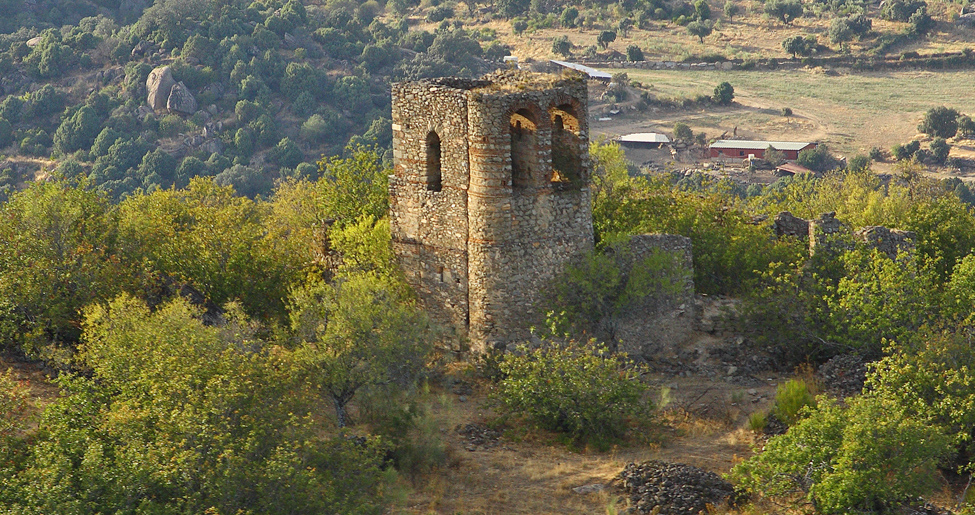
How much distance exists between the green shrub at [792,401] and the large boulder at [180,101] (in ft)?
182

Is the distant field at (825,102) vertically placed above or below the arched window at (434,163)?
below

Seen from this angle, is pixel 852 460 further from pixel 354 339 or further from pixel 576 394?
pixel 354 339

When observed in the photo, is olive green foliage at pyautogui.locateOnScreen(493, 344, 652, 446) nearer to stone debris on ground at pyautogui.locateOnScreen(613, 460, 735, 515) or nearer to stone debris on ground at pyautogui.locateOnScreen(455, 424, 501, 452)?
stone debris on ground at pyautogui.locateOnScreen(455, 424, 501, 452)

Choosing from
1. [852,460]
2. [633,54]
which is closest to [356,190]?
[852,460]

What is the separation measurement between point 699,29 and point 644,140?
59.5ft

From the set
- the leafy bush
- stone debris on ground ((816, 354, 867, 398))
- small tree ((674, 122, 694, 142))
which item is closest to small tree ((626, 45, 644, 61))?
small tree ((674, 122, 694, 142))

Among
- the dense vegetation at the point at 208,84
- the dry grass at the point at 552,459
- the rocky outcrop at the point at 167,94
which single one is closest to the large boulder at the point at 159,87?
the rocky outcrop at the point at 167,94

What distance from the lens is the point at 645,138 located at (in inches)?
2581

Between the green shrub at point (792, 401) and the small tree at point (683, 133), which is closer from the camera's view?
the green shrub at point (792, 401)

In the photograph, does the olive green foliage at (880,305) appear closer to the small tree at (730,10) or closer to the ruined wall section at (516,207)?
the ruined wall section at (516,207)

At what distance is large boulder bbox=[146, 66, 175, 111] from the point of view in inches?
2633

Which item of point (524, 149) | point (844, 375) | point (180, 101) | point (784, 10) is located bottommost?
point (180, 101)

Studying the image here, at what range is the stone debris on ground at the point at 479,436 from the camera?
17.4m

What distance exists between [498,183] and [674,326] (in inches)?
178
